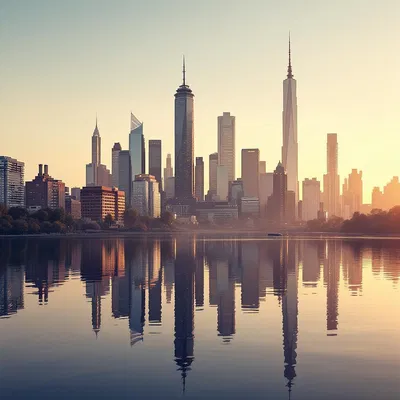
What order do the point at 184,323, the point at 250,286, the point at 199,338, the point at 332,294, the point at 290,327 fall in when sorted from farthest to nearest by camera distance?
1. the point at 250,286
2. the point at 332,294
3. the point at 184,323
4. the point at 290,327
5. the point at 199,338

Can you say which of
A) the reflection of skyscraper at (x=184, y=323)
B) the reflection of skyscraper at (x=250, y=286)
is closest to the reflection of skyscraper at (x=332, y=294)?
the reflection of skyscraper at (x=250, y=286)

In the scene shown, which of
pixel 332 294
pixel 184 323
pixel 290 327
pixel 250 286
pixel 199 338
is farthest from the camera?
pixel 250 286

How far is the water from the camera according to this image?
27.2 metres

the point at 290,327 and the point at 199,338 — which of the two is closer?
the point at 199,338

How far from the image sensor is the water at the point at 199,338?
2719cm

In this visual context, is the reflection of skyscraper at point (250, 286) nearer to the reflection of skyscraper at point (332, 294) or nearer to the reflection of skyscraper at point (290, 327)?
the reflection of skyscraper at point (290, 327)

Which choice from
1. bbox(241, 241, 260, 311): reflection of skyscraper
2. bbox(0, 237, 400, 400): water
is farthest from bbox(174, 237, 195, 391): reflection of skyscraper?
bbox(241, 241, 260, 311): reflection of skyscraper

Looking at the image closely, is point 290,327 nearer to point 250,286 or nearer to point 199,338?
point 199,338

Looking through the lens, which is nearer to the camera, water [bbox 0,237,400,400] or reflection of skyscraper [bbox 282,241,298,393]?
water [bbox 0,237,400,400]

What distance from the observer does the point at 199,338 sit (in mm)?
37938

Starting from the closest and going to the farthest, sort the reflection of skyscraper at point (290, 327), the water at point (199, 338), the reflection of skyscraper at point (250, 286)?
the water at point (199, 338) → the reflection of skyscraper at point (290, 327) → the reflection of skyscraper at point (250, 286)

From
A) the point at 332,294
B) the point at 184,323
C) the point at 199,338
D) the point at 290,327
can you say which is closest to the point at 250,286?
the point at 332,294

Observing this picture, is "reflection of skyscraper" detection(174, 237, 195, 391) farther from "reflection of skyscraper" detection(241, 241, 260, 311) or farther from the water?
"reflection of skyscraper" detection(241, 241, 260, 311)

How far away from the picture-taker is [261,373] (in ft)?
96.7
